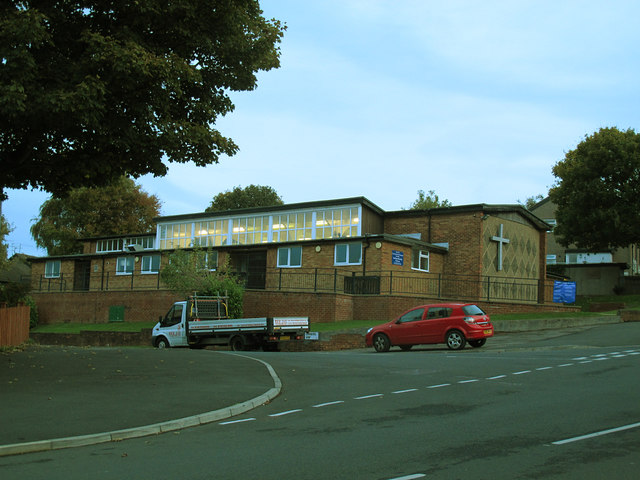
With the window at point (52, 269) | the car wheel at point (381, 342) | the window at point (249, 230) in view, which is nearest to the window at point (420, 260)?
the window at point (249, 230)

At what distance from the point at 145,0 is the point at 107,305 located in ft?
112

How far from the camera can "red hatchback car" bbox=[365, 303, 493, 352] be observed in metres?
22.2

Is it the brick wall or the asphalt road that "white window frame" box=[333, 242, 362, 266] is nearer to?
the brick wall

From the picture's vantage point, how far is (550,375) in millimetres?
13594

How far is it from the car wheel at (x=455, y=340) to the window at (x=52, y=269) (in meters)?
38.2

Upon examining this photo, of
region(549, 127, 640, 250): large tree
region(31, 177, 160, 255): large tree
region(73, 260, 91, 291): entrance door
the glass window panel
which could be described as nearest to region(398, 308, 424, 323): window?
the glass window panel

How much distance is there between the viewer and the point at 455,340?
73.4ft

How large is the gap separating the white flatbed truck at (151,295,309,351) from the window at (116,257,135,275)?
749 inches

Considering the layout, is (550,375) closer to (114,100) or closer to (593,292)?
(114,100)

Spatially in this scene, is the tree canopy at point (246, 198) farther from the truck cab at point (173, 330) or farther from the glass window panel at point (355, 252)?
the truck cab at point (173, 330)

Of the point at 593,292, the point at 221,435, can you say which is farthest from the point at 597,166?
the point at 221,435

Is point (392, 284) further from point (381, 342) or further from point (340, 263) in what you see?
point (381, 342)

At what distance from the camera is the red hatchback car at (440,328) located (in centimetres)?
2219

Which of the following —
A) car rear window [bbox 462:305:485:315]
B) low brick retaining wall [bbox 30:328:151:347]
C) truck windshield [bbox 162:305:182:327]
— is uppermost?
car rear window [bbox 462:305:485:315]
